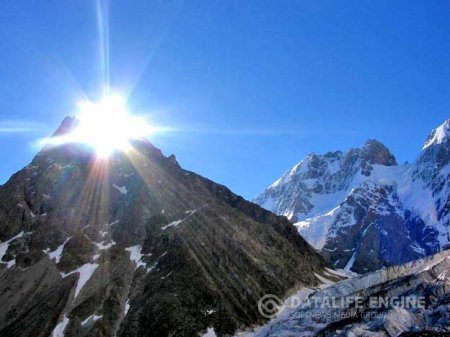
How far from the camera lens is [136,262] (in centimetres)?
15675

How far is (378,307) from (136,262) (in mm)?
74718

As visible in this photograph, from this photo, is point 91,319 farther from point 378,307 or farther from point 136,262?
point 378,307

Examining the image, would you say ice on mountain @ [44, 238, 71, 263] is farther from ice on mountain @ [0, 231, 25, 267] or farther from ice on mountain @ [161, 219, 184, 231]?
ice on mountain @ [161, 219, 184, 231]

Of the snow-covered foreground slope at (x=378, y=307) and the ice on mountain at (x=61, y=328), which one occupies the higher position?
the ice on mountain at (x=61, y=328)

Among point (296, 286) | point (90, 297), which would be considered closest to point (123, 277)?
point (90, 297)

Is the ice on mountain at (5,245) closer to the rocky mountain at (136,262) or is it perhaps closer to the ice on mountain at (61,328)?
the rocky mountain at (136,262)

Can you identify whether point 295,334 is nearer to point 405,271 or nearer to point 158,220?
point 405,271

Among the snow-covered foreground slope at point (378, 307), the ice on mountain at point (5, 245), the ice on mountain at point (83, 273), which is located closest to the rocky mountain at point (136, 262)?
the ice on mountain at point (83, 273)

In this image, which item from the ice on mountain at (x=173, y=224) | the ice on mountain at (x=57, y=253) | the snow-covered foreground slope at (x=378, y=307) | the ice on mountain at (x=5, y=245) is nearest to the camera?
the snow-covered foreground slope at (x=378, y=307)

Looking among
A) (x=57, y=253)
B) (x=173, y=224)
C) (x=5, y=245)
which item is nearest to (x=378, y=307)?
(x=173, y=224)

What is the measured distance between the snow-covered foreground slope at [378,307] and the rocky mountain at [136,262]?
45.3 feet

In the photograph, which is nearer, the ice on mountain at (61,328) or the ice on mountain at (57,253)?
the ice on mountain at (61,328)

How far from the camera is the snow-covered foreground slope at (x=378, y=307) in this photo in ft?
321

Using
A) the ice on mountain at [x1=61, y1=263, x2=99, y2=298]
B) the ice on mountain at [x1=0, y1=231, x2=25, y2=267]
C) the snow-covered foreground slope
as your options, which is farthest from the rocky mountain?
the snow-covered foreground slope
